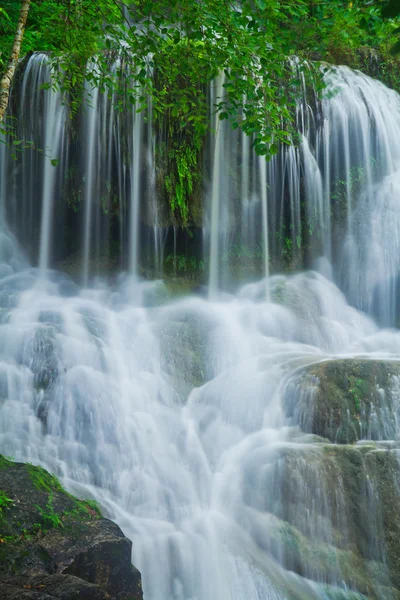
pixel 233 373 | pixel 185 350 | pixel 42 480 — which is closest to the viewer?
pixel 42 480

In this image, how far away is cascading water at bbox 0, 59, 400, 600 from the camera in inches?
204

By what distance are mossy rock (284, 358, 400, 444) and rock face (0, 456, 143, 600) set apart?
2.88 m

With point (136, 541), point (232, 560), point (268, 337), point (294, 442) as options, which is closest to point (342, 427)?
point (294, 442)

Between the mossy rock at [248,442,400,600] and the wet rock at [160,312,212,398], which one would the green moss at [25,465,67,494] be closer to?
the mossy rock at [248,442,400,600]

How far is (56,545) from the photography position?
3781mm

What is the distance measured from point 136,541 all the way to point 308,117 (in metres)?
9.81

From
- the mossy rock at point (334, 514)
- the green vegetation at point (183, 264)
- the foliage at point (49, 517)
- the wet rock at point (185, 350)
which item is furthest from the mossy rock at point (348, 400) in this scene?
the green vegetation at point (183, 264)

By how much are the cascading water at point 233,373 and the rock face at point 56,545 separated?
92 centimetres

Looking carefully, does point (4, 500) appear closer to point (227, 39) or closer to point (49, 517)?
point (49, 517)

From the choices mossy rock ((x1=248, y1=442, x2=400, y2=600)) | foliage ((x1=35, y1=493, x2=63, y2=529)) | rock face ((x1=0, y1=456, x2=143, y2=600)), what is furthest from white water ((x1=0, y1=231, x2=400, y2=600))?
foliage ((x1=35, y1=493, x2=63, y2=529))

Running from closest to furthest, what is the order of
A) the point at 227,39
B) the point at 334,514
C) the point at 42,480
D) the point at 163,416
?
the point at 42,480 → the point at 334,514 → the point at 227,39 → the point at 163,416

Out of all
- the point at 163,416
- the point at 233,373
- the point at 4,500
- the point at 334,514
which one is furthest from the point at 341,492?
the point at 4,500

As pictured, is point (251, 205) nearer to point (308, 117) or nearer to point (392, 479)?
point (308, 117)

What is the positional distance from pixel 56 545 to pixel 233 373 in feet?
14.0
